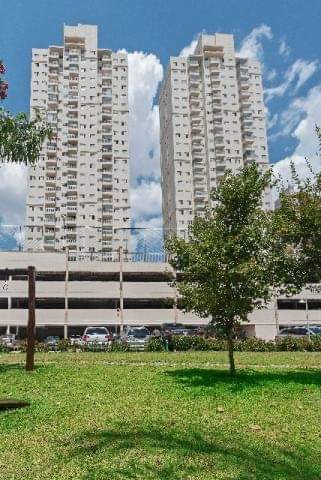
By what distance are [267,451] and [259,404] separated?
3649 millimetres

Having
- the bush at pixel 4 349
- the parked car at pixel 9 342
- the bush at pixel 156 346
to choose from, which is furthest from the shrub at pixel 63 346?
the bush at pixel 156 346

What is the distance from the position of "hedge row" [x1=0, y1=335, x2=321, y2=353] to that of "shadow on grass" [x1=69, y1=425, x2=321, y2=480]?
22.0m

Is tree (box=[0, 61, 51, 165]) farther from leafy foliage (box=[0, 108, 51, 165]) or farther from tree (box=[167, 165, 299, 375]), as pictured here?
tree (box=[167, 165, 299, 375])

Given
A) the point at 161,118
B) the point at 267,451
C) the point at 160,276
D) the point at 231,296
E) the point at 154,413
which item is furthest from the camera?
the point at 161,118

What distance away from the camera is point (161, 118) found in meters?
131

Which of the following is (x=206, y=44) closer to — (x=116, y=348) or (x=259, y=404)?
(x=116, y=348)

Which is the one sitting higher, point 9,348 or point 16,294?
point 16,294

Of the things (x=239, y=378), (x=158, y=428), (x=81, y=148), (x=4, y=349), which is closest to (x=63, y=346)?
(x=4, y=349)

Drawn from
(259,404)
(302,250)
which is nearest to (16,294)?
(302,250)

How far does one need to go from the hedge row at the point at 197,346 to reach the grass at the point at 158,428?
15.2 m

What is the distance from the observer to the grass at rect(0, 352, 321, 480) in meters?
6.71

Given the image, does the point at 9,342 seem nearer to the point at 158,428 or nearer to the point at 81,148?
the point at 158,428

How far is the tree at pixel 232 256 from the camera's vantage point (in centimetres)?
1561

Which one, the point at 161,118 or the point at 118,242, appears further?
the point at 161,118
